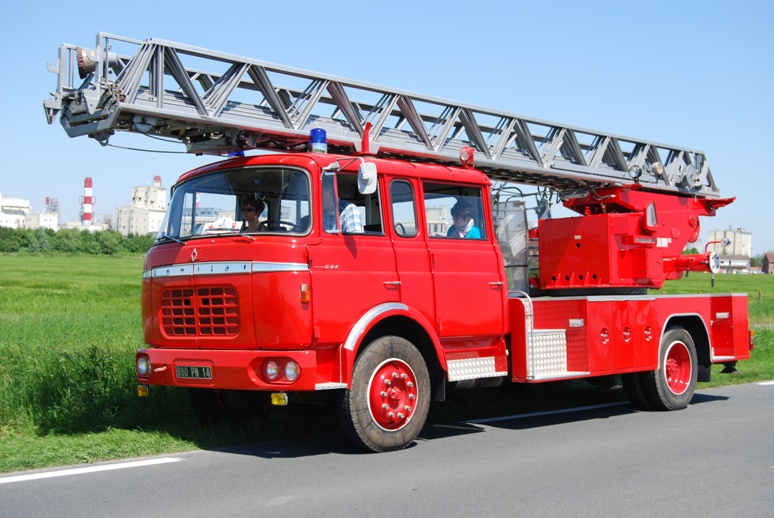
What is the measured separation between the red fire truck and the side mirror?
0.01 meters

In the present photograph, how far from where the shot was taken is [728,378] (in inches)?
530

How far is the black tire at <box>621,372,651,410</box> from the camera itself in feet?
33.8

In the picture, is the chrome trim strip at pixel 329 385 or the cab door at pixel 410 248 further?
the cab door at pixel 410 248

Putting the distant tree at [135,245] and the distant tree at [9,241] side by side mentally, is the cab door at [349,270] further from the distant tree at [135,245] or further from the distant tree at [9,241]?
the distant tree at [9,241]

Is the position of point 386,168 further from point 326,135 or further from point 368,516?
point 368,516

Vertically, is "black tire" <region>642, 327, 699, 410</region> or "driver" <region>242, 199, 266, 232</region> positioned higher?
"driver" <region>242, 199, 266, 232</region>

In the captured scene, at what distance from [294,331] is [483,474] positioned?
72.1 inches

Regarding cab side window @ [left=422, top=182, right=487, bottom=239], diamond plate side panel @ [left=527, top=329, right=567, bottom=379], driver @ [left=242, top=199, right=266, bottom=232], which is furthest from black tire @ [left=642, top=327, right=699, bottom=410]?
driver @ [left=242, top=199, right=266, bottom=232]

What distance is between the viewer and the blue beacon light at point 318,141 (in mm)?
7707

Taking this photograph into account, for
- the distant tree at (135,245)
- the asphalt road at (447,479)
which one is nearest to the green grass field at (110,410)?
the asphalt road at (447,479)

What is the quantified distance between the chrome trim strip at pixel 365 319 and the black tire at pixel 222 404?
1.64 meters

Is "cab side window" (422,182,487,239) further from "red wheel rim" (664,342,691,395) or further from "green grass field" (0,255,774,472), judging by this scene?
"red wheel rim" (664,342,691,395)

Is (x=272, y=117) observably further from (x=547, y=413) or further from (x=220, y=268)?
(x=547, y=413)

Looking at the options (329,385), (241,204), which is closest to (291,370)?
(329,385)
